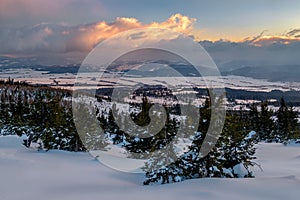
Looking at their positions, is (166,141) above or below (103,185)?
above

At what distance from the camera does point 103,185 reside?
18.2 m

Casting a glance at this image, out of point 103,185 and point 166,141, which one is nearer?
point 103,185

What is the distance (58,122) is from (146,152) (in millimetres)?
14226

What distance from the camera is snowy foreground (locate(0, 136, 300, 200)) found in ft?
46.9

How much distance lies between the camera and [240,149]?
69.6 ft

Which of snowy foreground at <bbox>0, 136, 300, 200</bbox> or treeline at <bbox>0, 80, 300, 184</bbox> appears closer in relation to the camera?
snowy foreground at <bbox>0, 136, 300, 200</bbox>

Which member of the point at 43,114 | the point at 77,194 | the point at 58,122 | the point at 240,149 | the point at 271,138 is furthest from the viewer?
the point at 271,138

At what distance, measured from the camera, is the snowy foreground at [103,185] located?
46.9 ft

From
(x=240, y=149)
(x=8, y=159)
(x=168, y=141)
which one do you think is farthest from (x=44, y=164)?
(x=240, y=149)

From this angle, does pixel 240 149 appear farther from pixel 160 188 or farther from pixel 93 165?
pixel 93 165

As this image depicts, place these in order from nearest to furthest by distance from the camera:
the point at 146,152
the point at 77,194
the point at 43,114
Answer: the point at 77,194
the point at 146,152
the point at 43,114

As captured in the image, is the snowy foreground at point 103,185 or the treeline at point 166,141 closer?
the snowy foreground at point 103,185

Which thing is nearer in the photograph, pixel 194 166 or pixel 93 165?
pixel 194 166

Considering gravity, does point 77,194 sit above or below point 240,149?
below
